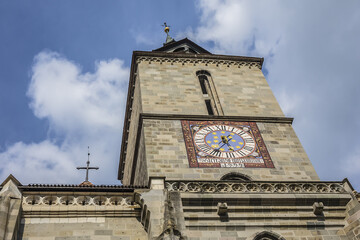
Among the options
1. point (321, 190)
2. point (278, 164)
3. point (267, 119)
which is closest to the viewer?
point (321, 190)

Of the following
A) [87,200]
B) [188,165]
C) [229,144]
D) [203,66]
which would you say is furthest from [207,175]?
[203,66]

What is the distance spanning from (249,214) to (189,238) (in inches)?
78.9

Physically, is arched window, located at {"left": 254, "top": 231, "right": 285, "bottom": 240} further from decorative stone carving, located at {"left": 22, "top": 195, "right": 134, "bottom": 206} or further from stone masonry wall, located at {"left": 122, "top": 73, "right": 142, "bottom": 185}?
stone masonry wall, located at {"left": 122, "top": 73, "right": 142, "bottom": 185}

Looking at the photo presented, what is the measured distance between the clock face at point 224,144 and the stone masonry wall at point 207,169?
244 mm

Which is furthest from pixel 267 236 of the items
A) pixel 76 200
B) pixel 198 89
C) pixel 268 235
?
pixel 198 89

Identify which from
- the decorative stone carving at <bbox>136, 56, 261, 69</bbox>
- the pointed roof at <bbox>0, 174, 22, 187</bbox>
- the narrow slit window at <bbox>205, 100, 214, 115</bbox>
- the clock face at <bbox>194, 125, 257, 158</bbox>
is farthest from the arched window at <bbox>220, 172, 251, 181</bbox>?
the decorative stone carving at <bbox>136, 56, 261, 69</bbox>

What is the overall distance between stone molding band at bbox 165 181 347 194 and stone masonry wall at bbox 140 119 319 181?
4.17 feet

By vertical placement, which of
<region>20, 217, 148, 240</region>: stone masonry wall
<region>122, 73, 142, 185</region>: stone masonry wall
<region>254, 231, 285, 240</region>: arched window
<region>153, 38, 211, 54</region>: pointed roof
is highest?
<region>153, 38, 211, 54</region>: pointed roof

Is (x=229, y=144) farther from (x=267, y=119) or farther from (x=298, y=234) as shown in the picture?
(x=298, y=234)

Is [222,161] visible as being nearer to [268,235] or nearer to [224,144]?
[224,144]

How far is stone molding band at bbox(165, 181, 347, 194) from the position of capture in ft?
40.4

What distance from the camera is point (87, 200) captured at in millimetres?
11844

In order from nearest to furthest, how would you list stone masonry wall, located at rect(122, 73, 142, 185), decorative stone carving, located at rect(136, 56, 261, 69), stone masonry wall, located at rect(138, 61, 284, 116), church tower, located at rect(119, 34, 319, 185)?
church tower, located at rect(119, 34, 319, 185)
stone masonry wall, located at rect(138, 61, 284, 116)
stone masonry wall, located at rect(122, 73, 142, 185)
decorative stone carving, located at rect(136, 56, 261, 69)

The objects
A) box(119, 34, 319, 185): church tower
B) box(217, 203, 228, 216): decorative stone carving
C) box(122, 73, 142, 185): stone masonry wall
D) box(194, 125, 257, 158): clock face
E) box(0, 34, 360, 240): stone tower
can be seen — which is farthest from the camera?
box(122, 73, 142, 185): stone masonry wall
